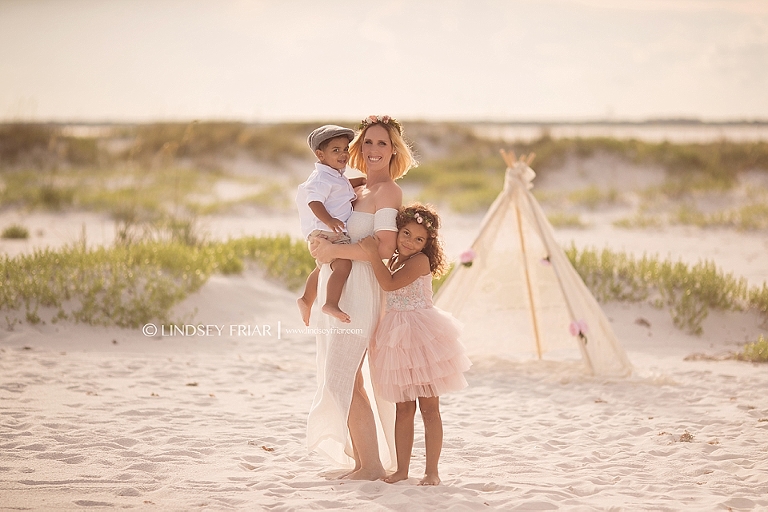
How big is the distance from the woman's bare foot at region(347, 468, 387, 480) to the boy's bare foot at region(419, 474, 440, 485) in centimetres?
21

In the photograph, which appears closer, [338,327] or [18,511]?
[18,511]

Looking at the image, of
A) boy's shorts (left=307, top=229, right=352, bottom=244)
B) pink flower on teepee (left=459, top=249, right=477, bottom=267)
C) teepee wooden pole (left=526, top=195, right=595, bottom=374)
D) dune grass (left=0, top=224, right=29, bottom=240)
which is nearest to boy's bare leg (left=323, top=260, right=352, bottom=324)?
boy's shorts (left=307, top=229, right=352, bottom=244)

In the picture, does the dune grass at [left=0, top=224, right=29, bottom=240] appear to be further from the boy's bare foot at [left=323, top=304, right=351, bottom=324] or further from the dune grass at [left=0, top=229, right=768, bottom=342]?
the boy's bare foot at [left=323, top=304, right=351, bottom=324]

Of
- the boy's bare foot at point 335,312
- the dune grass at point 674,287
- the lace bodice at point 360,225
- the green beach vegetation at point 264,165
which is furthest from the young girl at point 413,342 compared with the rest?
the green beach vegetation at point 264,165

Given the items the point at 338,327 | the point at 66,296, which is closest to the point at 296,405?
the point at 338,327

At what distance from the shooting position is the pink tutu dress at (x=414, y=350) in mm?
3734

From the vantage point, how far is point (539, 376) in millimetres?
6395

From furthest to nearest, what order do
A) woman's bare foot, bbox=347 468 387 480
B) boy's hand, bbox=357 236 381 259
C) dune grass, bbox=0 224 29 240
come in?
dune grass, bbox=0 224 29 240
woman's bare foot, bbox=347 468 387 480
boy's hand, bbox=357 236 381 259

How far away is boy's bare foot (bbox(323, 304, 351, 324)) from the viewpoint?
3736 mm

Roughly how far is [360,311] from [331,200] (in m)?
0.59

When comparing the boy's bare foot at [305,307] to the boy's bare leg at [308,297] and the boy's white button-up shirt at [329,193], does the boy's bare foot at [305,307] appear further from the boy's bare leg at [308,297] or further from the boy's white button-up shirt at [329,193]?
the boy's white button-up shirt at [329,193]

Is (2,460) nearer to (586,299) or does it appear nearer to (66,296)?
(66,296)

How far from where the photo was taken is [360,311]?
12.6ft

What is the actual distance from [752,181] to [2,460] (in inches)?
666
